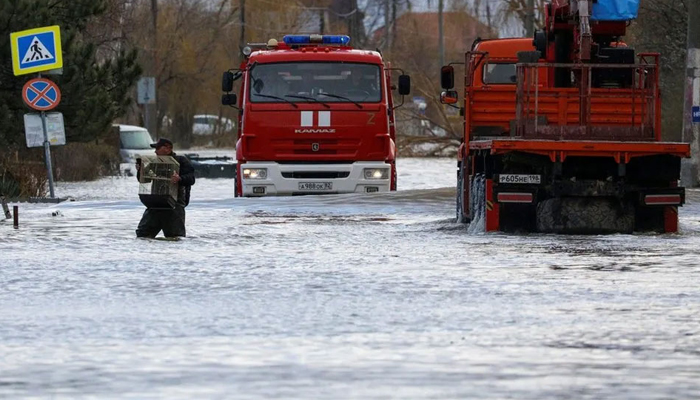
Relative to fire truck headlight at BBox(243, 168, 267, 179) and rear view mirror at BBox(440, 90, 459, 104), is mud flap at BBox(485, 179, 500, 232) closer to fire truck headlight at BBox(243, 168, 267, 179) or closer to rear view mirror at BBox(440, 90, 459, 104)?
rear view mirror at BBox(440, 90, 459, 104)

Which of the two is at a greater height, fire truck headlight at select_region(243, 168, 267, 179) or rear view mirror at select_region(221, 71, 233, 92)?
rear view mirror at select_region(221, 71, 233, 92)

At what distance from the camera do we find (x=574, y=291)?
12.5 meters

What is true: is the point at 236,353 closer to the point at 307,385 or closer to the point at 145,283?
the point at 307,385

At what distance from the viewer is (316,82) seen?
2722 centimetres

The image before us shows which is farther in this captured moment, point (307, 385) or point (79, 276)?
point (79, 276)

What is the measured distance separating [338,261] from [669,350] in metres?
6.50

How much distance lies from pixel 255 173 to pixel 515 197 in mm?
8522

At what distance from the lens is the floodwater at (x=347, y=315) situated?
8141 millimetres

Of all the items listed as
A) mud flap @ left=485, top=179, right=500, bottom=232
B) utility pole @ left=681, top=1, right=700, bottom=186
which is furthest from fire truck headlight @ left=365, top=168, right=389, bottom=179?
mud flap @ left=485, top=179, right=500, bottom=232

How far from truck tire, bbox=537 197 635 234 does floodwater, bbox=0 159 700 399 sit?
0.35 metres

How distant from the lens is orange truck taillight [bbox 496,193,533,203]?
1916cm

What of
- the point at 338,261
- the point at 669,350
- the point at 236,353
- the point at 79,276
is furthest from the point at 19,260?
the point at 669,350

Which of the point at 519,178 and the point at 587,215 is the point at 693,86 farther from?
the point at 519,178

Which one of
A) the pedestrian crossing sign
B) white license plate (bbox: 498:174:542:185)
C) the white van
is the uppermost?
the pedestrian crossing sign
